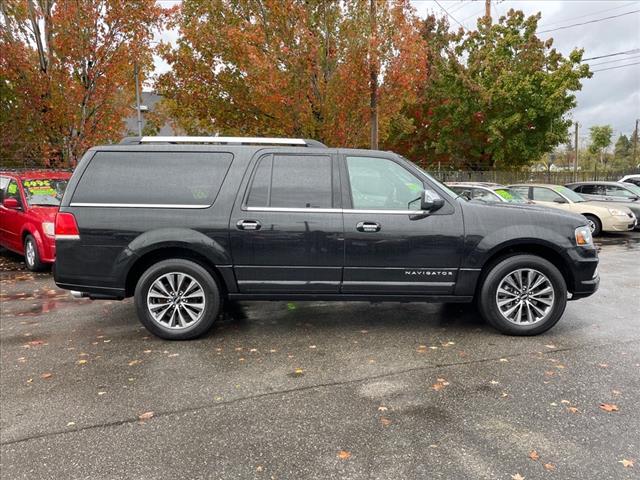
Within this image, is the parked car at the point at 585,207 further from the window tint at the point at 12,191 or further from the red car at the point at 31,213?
the window tint at the point at 12,191

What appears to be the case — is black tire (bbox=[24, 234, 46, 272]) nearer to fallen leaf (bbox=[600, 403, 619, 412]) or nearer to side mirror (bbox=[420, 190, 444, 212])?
side mirror (bbox=[420, 190, 444, 212])

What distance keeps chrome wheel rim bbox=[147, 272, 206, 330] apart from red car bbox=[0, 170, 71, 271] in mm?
4229

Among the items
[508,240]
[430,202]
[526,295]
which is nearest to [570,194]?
[526,295]

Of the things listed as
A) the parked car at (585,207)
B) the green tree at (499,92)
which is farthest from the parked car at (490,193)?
the green tree at (499,92)

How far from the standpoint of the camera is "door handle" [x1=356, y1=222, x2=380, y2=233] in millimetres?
4754

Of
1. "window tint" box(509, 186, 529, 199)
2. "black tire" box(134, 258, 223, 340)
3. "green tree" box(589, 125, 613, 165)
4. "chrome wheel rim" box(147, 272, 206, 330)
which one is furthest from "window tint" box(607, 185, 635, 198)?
"green tree" box(589, 125, 613, 165)

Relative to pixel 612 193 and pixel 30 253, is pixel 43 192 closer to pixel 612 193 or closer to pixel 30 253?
pixel 30 253

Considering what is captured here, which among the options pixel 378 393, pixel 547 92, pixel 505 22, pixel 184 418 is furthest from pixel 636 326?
pixel 505 22

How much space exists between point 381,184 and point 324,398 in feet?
7.40

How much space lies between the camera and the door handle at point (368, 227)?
15.6ft

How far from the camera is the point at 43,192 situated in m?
9.11

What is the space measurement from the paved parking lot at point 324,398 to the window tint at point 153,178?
147 centimetres

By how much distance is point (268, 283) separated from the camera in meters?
4.89

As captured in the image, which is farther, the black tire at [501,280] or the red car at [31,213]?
the red car at [31,213]
